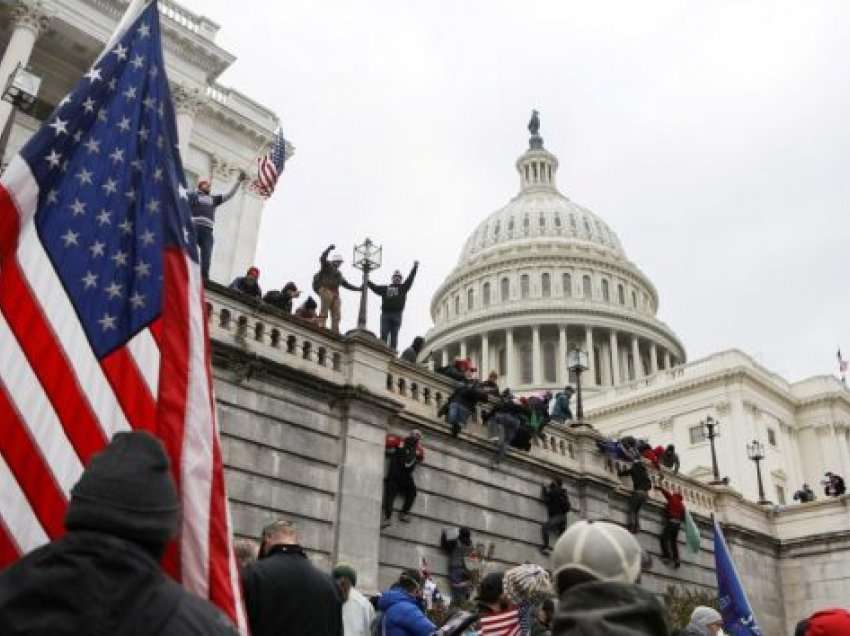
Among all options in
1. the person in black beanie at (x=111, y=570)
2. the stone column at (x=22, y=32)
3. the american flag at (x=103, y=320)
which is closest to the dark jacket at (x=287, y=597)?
the american flag at (x=103, y=320)

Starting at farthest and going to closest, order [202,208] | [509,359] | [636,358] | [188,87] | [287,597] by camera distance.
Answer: [509,359] < [636,358] < [188,87] < [202,208] < [287,597]

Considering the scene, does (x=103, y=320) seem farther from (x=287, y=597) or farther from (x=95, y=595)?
(x=95, y=595)

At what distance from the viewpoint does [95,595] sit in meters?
2.38

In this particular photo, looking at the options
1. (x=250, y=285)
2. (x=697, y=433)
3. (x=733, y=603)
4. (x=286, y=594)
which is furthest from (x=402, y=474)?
(x=697, y=433)

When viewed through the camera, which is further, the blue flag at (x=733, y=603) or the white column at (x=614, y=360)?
the white column at (x=614, y=360)

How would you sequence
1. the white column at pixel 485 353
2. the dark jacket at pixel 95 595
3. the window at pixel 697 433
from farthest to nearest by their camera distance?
the white column at pixel 485 353, the window at pixel 697 433, the dark jacket at pixel 95 595

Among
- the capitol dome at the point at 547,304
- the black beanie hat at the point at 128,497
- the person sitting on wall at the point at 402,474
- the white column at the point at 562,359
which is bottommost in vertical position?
the black beanie hat at the point at 128,497

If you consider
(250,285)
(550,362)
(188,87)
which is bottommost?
(250,285)

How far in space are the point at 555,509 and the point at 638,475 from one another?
3.91 m

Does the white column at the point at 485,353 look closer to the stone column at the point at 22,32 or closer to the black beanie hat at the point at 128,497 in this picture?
the stone column at the point at 22,32

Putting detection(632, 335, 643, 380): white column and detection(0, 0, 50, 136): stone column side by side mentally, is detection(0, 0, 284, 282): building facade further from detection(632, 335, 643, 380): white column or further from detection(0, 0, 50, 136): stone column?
detection(632, 335, 643, 380): white column

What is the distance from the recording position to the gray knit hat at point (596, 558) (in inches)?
135

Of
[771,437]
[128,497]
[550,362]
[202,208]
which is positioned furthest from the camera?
[550,362]

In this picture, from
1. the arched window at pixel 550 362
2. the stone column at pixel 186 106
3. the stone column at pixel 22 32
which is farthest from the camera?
the arched window at pixel 550 362
